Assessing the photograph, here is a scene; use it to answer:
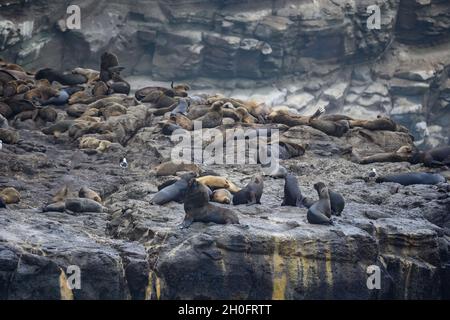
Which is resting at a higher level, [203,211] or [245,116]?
[245,116]

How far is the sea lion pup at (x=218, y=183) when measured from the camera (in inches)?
486

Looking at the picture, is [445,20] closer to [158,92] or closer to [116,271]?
Result: [158,92]

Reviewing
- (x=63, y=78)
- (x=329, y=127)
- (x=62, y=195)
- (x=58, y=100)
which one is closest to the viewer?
(x=62, y=195)

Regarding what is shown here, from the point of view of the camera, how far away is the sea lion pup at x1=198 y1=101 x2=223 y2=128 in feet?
53.9

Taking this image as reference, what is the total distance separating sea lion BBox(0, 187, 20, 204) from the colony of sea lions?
15 mm

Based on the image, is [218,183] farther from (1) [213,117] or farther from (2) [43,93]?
(2) [43,93]

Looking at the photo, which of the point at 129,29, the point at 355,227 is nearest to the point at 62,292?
the point at 355,227

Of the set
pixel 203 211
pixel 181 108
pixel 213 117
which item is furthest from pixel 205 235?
pixel 181 108

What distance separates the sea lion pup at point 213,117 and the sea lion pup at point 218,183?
4054 millimetres

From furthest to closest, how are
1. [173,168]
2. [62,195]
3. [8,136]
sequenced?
1. [8,136]
2. [173,168]
3. [62,195]

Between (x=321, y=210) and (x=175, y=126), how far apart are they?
18.6 feet

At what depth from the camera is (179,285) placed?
400 inches

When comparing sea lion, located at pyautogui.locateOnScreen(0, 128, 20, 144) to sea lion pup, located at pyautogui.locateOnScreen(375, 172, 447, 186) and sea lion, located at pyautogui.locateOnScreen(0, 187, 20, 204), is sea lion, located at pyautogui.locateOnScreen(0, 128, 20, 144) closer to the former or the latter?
sea lion, located at pyautogui.locateOnScreen(0, 187, 20, 204)

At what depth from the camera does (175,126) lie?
16.2m
